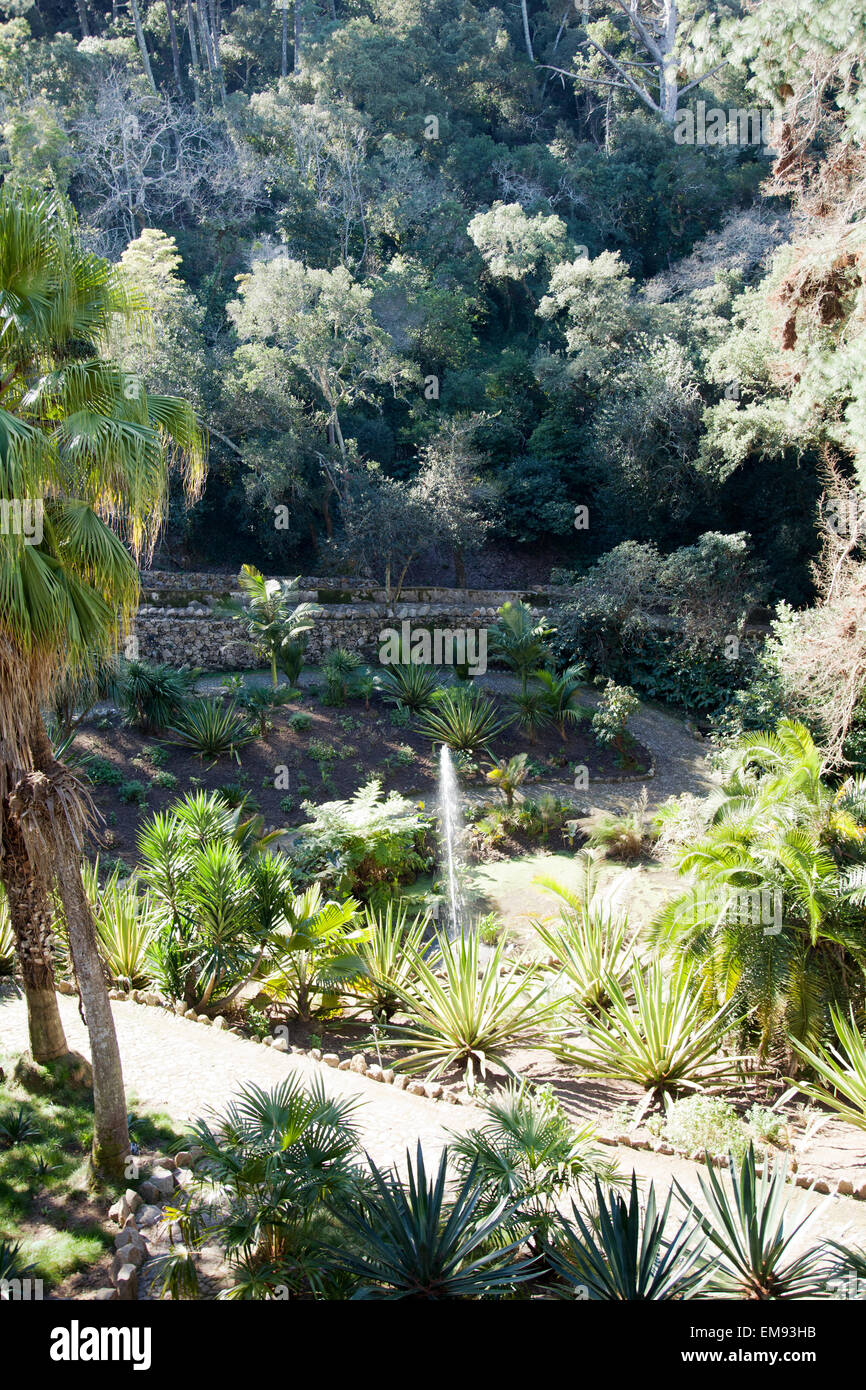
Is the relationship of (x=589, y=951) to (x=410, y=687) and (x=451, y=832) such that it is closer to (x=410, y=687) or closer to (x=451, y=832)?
(x=451, y=832)

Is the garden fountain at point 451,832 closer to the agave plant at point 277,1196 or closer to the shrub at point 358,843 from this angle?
the shrub at point 358,843

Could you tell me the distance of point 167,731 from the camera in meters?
14.4

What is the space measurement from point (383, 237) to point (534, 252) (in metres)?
6.01

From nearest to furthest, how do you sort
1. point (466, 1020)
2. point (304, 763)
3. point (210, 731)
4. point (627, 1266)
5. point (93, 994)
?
1. point (627, 1266)
2. point (93, 994)
3. point (466, 1020)
4. point (210, 731)
5. point (304, 763)

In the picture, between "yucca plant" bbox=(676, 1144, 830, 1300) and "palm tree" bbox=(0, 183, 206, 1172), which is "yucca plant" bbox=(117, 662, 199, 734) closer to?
"palm tree" bbox=(0, 183, 206, 1172)

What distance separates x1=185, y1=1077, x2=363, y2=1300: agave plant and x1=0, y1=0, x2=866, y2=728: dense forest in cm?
1127

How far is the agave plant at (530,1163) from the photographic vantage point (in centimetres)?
470

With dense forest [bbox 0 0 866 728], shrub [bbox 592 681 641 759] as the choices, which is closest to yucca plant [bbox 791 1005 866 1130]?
shrub [bbox 592 681 641 759]

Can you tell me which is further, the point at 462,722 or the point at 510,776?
the point at 462,722

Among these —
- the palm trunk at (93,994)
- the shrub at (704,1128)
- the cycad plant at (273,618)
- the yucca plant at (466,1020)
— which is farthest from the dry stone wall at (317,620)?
the shrub at (704,1128)

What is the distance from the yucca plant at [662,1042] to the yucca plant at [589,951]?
2.11 ft

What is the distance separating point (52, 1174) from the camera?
562 cm

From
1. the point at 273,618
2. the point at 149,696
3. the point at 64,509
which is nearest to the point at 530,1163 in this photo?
the point at 64,509

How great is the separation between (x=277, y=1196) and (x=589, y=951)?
14.7ft
